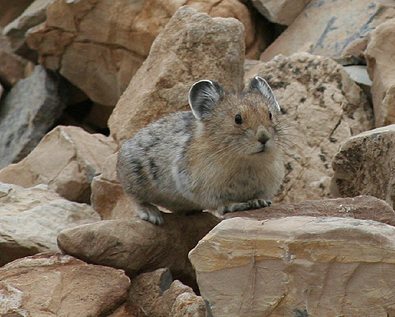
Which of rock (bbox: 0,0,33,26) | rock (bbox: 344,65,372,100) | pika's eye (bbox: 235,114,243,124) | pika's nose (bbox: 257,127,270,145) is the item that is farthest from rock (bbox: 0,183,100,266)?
rock (bbox: 0,0,33,26)

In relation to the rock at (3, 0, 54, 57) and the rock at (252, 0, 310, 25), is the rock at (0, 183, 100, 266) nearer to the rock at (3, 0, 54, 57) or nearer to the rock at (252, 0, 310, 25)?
the rock at (252, 0, 310, 25)

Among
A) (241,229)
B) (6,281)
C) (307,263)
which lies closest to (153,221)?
A: (6,281)

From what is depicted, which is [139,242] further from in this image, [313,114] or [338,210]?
[313,114]

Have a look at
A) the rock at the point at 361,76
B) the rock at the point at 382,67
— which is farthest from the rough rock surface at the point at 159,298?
the rock at the point at 361,76

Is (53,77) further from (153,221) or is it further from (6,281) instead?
(6,281)

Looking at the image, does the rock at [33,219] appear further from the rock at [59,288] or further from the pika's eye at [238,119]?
the pika's eye at [238,119]

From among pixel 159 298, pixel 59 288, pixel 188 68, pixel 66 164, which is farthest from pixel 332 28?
pixel 59 288

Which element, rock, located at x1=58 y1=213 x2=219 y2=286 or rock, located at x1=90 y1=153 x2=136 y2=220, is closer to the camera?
rock, located at x1=58 y1=213 x2=219 y2=286
